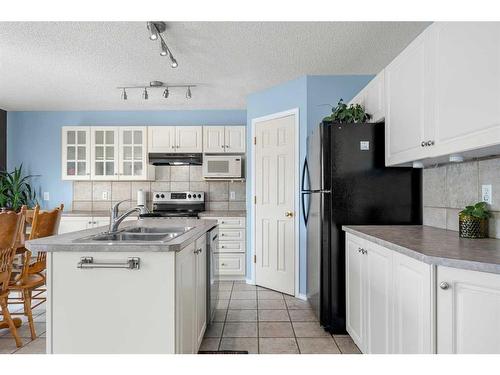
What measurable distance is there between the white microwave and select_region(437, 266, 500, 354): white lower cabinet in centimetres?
339

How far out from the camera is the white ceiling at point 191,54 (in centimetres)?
258

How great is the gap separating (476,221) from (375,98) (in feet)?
4.08

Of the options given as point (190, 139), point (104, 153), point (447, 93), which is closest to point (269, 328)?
point (447, 93)

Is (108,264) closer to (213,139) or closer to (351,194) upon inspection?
(351,194)

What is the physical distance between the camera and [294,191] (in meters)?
3.64

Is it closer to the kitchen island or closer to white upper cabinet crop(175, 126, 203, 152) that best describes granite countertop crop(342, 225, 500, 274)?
the kitchen island

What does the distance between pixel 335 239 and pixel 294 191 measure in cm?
121

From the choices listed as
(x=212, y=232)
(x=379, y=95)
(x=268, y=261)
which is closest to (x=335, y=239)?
(x=212, y=232)

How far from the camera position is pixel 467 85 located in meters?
1.49

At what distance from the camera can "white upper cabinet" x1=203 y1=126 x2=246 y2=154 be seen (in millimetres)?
4551

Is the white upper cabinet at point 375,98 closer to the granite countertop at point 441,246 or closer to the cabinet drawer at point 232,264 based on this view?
the granite countertop at point 441,246

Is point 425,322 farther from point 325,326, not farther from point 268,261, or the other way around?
point 268,261

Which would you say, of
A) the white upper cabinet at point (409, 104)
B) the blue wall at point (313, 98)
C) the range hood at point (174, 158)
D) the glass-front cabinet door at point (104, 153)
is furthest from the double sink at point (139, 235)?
the glass-front cabinet door at point (104, 153)

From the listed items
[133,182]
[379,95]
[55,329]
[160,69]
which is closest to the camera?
[55,329]
